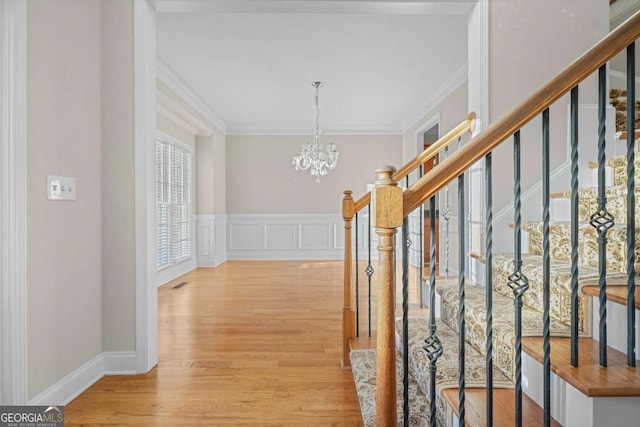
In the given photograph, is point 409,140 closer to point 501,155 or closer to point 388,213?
point 501,155

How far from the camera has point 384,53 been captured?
401cm

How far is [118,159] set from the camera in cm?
243

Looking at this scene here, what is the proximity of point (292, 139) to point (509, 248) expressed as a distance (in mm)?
5787

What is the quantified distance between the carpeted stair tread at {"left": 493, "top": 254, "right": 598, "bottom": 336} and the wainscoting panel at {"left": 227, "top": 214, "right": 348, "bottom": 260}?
225 inches

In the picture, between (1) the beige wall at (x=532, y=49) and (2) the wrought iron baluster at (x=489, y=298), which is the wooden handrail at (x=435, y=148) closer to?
(1) the beige wall at (x=532, y=49)

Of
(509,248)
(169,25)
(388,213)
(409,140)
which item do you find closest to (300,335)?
(509,248)

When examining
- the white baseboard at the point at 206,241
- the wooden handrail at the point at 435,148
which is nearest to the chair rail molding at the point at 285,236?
the white baseboard at the point at 206,241

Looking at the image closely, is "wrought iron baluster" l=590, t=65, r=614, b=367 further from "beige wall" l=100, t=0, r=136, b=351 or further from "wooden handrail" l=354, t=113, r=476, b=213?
"beige wall" l=100, t=0, r=136, b=351

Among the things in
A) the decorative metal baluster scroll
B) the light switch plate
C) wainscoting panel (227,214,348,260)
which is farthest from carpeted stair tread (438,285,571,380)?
wainscoting panel (227,214,348,260)

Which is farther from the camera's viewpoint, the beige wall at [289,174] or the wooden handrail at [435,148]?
the beige wall at [289,174]

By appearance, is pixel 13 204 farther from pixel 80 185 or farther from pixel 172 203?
pixel 172 203

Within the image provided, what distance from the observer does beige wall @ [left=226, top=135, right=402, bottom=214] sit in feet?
25.2
